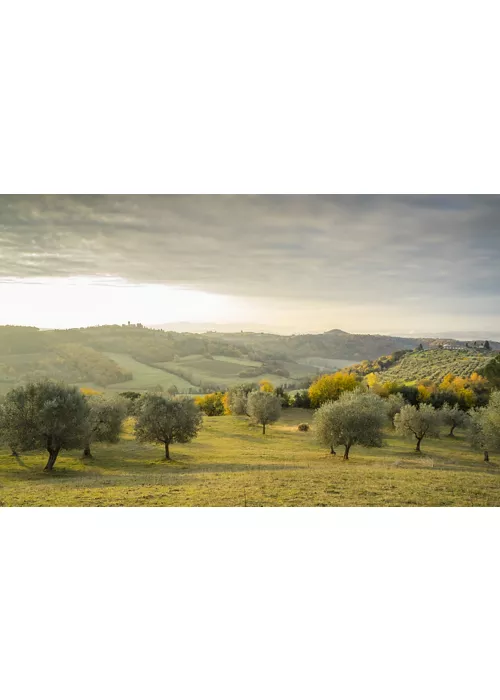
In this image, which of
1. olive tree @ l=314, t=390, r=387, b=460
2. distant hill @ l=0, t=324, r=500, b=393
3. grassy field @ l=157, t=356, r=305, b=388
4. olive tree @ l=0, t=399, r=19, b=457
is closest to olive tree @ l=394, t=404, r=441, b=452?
olive tree @ l=314, t=390, r=387, b=460

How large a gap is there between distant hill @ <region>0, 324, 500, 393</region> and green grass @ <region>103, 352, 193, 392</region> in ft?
0.06

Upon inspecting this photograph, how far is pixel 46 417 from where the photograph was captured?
7.97 metres

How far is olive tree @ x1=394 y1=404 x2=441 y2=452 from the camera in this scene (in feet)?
27.0

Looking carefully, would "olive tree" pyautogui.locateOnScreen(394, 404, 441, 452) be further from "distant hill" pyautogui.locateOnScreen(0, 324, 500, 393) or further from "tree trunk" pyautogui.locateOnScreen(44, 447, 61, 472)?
"tree trunk" pyautogui.locateOnScreen(44, 447, 61, 472)

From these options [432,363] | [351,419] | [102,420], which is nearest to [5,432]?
[102,420]

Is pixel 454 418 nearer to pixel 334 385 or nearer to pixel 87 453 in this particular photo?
pixel 334 385

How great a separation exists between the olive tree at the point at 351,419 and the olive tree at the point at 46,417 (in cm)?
406

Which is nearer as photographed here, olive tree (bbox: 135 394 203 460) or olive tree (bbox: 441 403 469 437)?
olive tree (bbox: 441 403 469 437)

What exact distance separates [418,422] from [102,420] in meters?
5.36
